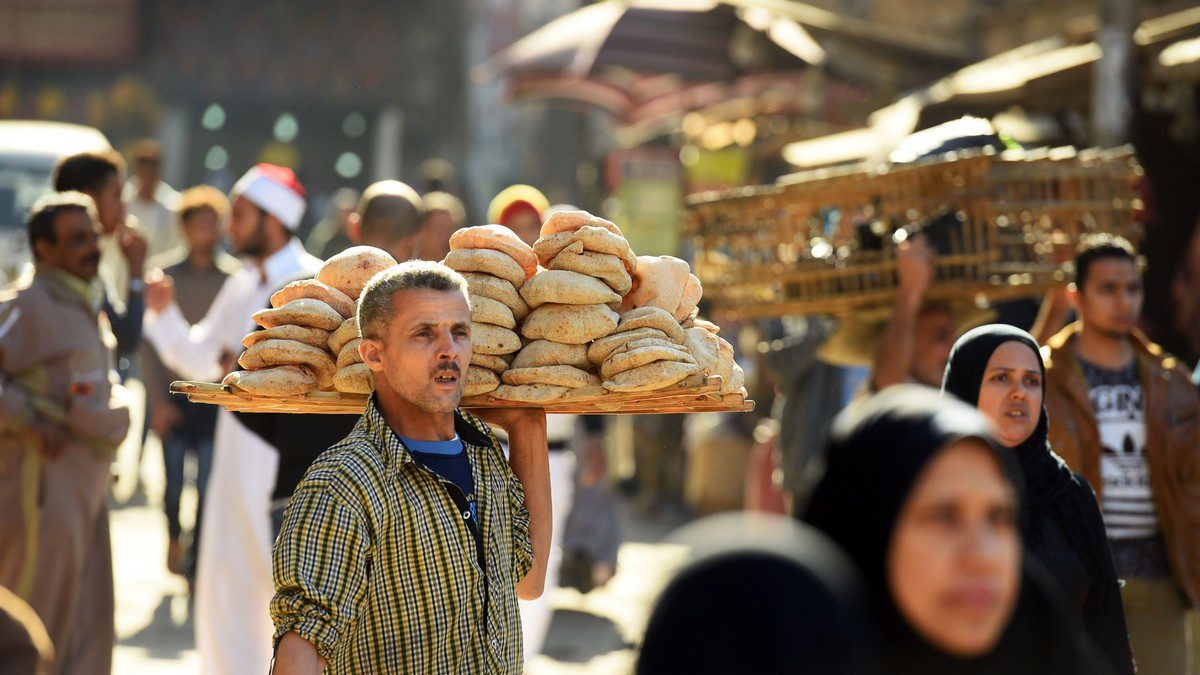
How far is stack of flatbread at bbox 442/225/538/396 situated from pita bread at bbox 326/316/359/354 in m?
0.29

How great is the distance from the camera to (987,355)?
14.3 feet

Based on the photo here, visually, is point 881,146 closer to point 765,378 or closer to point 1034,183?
point 765,378

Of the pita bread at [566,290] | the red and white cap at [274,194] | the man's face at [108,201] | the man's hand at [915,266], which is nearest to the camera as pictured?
the pita bread at [566,290]

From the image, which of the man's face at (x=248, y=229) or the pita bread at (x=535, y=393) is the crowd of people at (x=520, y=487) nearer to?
the man's face at (x=248, y=229)

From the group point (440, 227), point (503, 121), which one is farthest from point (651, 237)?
point (503, 121)

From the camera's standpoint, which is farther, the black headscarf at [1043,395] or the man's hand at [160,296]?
the man's hand at [160,296]

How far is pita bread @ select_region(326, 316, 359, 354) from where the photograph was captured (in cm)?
387

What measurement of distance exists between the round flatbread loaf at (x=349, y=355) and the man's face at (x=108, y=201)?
10.5 ft

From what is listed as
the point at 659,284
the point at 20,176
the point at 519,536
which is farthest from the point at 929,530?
the point at 20,176

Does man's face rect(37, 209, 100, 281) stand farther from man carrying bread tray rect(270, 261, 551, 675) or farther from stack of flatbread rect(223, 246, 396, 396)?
man carrying bread tray rect(270, 261, 551, 675)

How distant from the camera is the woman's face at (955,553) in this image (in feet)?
7.49

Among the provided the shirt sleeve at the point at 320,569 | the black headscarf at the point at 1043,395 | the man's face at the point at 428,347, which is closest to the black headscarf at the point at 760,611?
the shirt sleeve at the point at 320,569

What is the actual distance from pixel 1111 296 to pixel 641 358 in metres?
2.51

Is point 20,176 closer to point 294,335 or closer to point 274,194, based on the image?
point 274,194
